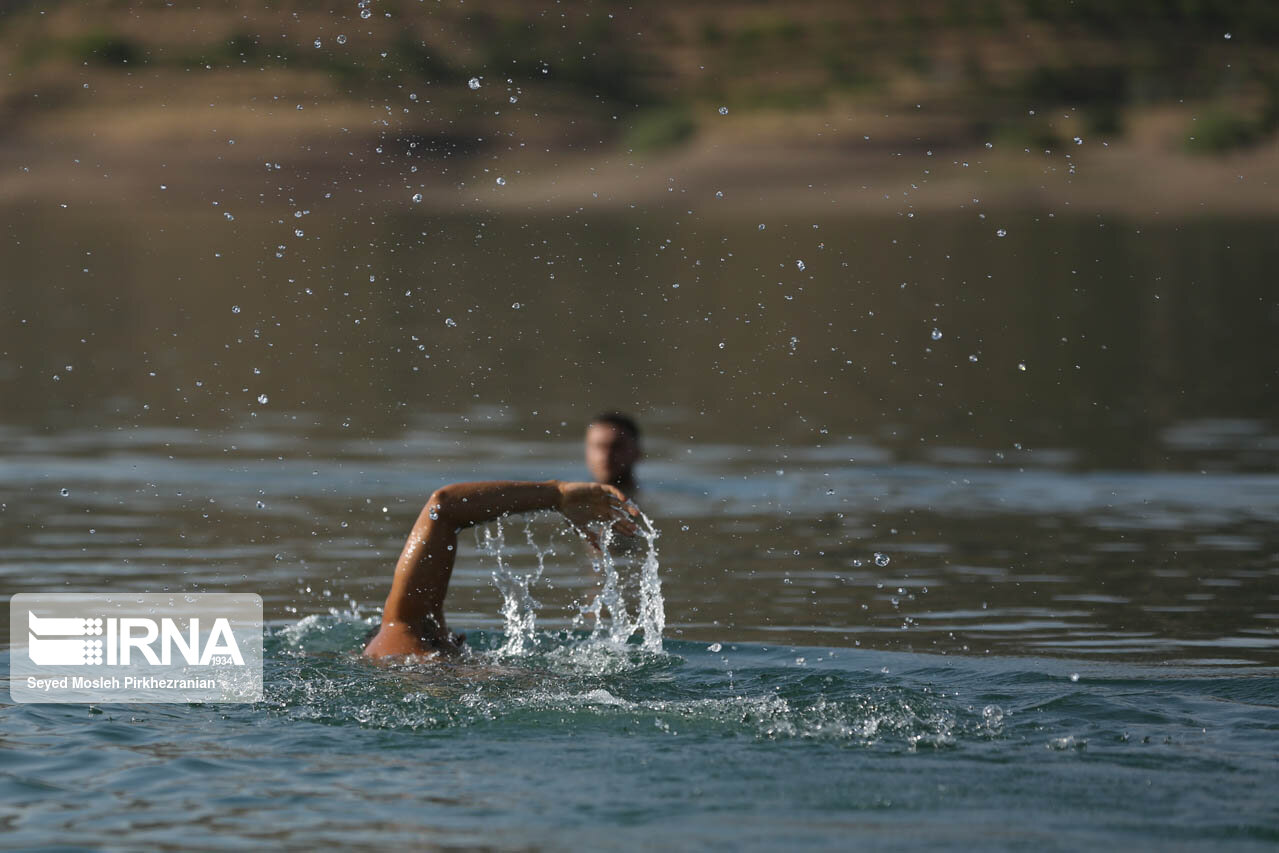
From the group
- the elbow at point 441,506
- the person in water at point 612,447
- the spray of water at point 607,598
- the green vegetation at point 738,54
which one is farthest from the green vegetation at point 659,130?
the elbow at point 441,506

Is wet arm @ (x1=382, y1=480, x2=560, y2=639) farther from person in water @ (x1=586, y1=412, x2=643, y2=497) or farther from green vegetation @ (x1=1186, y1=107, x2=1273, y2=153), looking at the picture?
green vegetation @ (x1=1186, y1=107, x2=1273, y2=153)

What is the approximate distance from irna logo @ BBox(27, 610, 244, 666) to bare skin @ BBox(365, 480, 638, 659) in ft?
3.76

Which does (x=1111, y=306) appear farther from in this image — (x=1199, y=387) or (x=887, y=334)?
(x=1199, y=387)

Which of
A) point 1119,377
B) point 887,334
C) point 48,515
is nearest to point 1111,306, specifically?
point 887,334

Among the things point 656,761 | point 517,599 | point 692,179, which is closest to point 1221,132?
point 692,179

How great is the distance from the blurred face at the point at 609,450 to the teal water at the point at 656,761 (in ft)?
13.5

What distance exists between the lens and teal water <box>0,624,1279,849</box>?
739 centimetres

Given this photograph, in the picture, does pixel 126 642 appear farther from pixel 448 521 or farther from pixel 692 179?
pixel 692 179

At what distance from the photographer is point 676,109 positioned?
3127 inches

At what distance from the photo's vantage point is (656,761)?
822cm

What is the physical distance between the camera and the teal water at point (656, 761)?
739 cm

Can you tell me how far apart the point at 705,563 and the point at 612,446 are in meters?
1.16

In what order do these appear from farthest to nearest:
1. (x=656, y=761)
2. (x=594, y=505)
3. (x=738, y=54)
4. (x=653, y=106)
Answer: (x=738, y=54)
(x=653, y=106)
(x=594, y=505)
(x=656, y=761)

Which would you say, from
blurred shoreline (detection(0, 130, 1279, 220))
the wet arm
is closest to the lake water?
the wet arm
